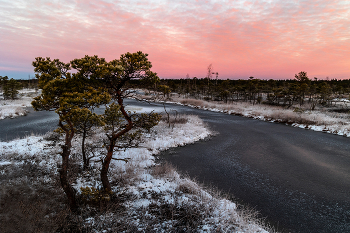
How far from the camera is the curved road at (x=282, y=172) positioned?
693 centimetres

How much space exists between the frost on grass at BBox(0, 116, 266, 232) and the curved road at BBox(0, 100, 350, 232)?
5.89ft

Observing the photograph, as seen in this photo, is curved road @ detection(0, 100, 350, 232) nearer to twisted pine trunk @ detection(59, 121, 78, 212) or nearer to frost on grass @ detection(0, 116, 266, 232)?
frost on grass @ detection(0, 116, 266, 232)

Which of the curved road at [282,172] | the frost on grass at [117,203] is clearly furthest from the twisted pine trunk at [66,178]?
the curved road at [282,172]

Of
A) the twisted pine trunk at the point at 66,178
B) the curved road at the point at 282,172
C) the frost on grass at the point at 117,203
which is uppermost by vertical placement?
the twisted pine trunk at the point at 66,178

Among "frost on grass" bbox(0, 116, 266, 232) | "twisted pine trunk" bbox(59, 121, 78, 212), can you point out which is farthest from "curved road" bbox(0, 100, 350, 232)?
"twisted pine trunk" bbox(59, 121, 78, 212)

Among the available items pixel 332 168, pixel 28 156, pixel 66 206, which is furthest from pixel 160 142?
pixel 332 168

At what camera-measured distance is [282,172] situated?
1062 cm

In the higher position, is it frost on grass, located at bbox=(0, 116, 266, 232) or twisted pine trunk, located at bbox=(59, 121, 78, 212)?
twisted pine trunk, located at bbox=(59, 121, 78, 212)

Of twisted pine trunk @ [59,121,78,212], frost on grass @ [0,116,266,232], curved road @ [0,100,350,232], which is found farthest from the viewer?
curved road @ [0,100,350,232]

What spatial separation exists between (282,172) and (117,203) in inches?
374

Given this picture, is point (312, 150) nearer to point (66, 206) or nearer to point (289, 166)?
point (289, 166)

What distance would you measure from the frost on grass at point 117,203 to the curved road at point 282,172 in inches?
70.7

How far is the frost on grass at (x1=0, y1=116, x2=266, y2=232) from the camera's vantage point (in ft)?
16.1

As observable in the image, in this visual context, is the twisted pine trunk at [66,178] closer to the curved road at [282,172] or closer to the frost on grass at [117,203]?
the frost on grass at [117,203]
